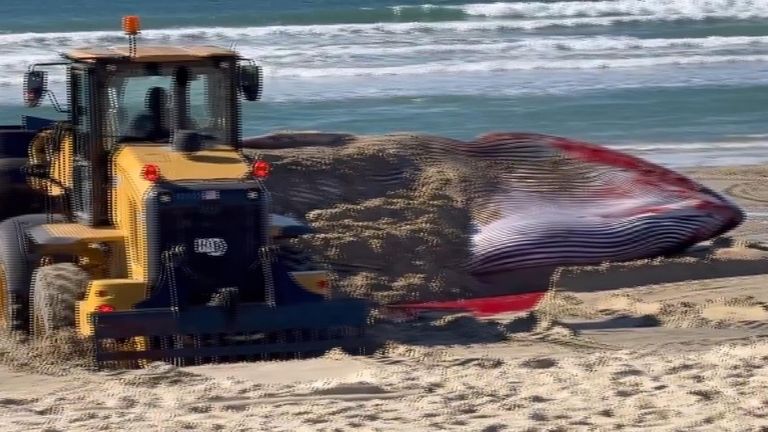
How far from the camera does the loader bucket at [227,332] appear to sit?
8883 millimetres

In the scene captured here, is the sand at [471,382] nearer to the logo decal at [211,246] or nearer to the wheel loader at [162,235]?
the wheel loader at [162,235]

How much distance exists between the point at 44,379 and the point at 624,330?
13.8 feet

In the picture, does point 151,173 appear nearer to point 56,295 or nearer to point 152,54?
point 56,295

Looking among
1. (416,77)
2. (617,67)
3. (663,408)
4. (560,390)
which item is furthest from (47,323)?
(617,67)

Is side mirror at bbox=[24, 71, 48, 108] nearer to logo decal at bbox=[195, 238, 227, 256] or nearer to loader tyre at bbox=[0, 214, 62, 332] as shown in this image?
loader tyre at bbox=[0, 214, 62, 332]

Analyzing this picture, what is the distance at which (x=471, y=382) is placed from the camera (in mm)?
8383

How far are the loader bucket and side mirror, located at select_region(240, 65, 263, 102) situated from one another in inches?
62.3

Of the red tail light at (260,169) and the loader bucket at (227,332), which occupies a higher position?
the red tail light at (260,169)

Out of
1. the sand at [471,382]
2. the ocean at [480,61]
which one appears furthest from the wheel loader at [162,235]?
the ocean at [480,61]

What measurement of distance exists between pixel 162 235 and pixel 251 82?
4.66 ft

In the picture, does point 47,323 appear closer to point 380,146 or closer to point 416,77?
point 380,146

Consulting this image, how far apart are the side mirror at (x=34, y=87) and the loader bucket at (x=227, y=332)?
5.88ft

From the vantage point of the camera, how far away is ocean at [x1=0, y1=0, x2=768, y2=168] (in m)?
22.5

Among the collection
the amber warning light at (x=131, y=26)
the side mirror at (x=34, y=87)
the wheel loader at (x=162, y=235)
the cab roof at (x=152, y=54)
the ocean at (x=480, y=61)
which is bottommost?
the ocean at (x=480, y=61)
